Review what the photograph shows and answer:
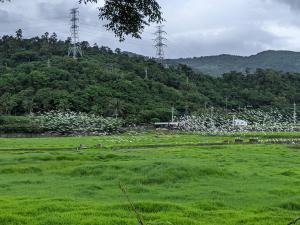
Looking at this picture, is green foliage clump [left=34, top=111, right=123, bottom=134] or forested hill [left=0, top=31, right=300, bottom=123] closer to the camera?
green foliage clump [left=34, top=111, right=123, bottom=134]

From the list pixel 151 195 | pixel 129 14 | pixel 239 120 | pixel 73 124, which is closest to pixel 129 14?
pixel 129 14

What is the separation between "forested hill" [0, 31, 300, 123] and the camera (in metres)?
128

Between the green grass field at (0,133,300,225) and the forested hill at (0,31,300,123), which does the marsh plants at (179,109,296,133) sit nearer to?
the forested hill at (0,31,300,123)

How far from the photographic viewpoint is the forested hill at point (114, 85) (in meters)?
128

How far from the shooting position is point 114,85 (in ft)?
474

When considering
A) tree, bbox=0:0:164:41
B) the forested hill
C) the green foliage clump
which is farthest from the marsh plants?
tree, bbox=0:0:164:41

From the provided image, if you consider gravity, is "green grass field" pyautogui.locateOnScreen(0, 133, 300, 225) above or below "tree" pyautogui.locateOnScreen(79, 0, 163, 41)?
below

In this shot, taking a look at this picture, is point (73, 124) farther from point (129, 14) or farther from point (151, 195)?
point (129, 14)

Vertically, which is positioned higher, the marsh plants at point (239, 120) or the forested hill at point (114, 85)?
the forested hill at point (114, 85)

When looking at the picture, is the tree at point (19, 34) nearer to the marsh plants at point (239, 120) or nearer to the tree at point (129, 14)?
the marsh plants at point (239, 120)

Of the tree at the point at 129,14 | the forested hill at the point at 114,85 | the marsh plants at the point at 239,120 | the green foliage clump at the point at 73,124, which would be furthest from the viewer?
the forested hill at the point at 114,85

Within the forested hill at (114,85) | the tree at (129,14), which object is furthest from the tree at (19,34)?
the tree at (129,14)

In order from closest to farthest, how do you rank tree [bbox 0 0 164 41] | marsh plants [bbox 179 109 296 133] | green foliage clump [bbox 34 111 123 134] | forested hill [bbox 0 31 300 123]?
1. tree [bbox 0 0 164 41]
2. green foliage clump [bbox 34 111 123 134]
3. marsh plants [bbox 179 109 296 133]
4. forested hill [bbox 0 31 300 123]

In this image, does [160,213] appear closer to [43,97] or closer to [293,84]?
[43,97]
